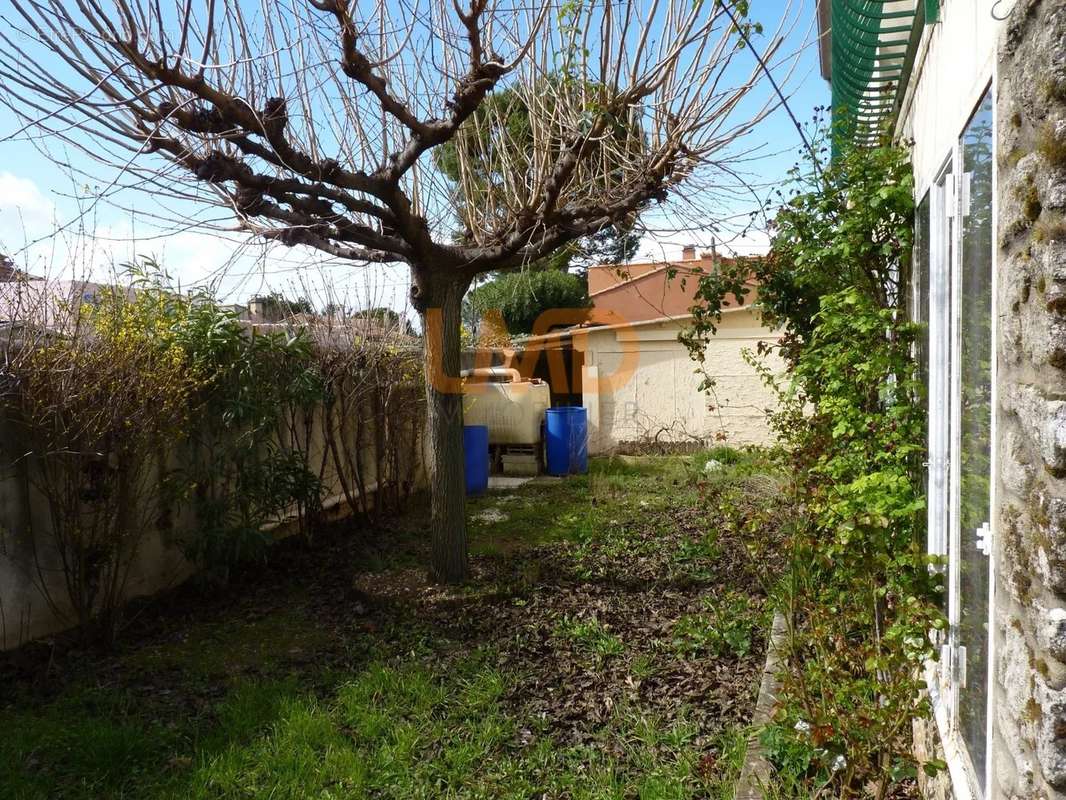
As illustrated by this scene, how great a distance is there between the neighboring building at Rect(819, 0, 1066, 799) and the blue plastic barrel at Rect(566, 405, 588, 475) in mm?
8257

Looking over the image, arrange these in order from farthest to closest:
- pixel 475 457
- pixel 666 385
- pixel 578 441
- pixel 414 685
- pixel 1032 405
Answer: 1. pixel 666 385
2. pixel 578 441
3. pixel 475 457
4. pixel 414 685
5. pixel 1032 405

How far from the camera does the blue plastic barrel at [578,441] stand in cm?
1142

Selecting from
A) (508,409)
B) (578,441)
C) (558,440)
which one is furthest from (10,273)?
(578,441)

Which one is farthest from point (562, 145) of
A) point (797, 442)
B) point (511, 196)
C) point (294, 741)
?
point (294, 741)

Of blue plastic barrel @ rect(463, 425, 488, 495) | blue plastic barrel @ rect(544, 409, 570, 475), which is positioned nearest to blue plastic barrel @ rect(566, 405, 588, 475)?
blue plastic barrel @ rect(544, 409, 570, 475)

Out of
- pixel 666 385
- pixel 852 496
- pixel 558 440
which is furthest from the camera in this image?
pixel 666 385

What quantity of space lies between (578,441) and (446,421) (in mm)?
5873

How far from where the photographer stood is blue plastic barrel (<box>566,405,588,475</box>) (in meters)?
11.4

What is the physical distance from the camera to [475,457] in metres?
10.0

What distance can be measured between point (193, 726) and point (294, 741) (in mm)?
568

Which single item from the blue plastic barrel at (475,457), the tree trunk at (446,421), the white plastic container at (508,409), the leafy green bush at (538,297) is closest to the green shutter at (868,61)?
the tree trunk at (446,421)

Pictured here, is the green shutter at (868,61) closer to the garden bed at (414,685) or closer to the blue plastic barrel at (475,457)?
the garden bed at (414,685)

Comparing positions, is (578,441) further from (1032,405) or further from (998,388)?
(1032,405)

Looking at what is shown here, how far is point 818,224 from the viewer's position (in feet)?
16.0
